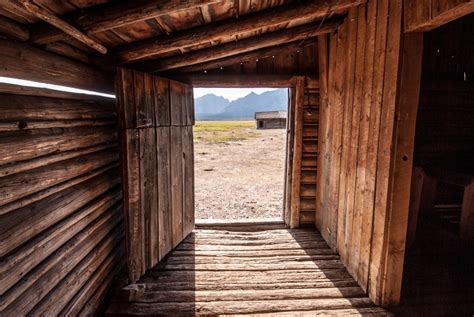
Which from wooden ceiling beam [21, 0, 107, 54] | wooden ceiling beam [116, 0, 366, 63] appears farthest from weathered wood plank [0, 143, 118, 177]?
wooden ceiling beam [116, 0, 366, 63]

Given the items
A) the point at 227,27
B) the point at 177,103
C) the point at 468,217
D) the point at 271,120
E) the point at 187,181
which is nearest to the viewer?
the point at 227,27

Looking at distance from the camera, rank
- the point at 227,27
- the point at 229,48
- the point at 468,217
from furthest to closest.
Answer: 1. the point at 229,48
2. the point at 468,217
3. the point at 227,27

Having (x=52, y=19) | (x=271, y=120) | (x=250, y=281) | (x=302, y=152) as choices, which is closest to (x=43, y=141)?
(x=52, y=19)

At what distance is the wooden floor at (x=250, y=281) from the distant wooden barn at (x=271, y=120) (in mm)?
19858

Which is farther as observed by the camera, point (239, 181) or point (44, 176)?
point (239, 181)

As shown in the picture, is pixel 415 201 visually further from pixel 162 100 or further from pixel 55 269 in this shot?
pixel 55 269

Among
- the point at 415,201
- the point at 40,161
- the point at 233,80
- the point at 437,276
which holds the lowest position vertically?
the point at 437,276

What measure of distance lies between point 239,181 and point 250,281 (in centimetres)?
550

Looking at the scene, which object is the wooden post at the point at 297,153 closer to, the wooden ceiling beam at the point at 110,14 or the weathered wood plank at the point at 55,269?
the wooden ceiling beam at the point at 110,14

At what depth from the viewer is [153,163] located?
3424 mm

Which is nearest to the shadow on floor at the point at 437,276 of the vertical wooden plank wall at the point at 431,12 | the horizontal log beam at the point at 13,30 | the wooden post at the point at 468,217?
the wooden post at the point at 468,217

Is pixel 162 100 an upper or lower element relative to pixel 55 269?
upper

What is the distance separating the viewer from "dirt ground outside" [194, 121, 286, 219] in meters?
6.09

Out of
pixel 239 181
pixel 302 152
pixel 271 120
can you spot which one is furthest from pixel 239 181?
pixel 271 120
